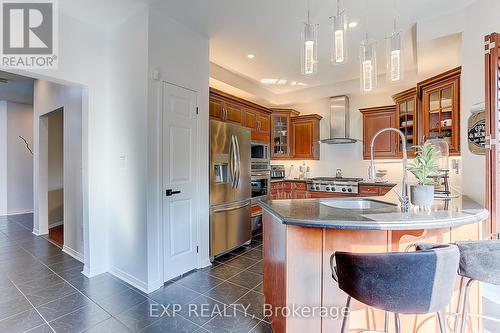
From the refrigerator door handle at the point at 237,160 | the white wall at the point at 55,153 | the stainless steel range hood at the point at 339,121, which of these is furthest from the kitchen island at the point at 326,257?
the white wall at the point at 55,153

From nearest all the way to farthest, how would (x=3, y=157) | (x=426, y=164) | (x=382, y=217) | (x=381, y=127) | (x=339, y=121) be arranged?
(x=382, y=217)
(x=426, y=164)
(x=381, y=127)
(x=339, y=121)
(x=3, y=157)

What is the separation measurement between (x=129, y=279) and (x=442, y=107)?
4.43m

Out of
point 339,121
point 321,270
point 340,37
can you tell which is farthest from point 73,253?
point 339,121

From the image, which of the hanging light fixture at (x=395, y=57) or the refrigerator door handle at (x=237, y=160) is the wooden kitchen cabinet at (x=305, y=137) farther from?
the hanging light fixture at (x=395, y=57)

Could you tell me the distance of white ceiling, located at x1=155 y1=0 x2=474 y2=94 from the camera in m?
2.60

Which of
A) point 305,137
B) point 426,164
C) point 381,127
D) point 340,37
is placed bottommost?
point 426,164

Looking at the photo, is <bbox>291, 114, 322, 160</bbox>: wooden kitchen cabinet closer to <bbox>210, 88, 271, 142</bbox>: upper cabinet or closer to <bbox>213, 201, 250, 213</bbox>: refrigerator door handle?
<bbox>210, 88, 271, 142</bbox>: upper cabinet

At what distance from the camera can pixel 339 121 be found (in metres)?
5.31

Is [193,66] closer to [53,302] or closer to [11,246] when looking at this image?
[53,302]

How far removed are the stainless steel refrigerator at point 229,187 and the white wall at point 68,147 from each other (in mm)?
1752

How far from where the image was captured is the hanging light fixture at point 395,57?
2.18 m

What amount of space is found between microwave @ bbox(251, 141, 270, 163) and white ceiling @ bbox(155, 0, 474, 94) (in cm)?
140

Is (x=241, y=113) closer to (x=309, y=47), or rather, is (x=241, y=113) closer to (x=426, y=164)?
(x=309, y=47)

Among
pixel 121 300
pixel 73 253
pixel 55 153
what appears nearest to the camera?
pixel 121 300
